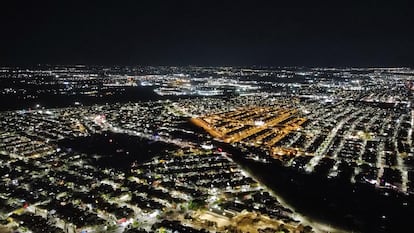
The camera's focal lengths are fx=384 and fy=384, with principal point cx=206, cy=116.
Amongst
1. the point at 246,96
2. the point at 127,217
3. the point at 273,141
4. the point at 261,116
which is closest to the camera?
the point at 127,217

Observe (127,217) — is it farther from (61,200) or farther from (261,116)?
(261,116)

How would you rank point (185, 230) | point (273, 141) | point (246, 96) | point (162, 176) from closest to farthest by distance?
point (185, 230) < point (162, 176) < point (273, 141) < point (246, 96)

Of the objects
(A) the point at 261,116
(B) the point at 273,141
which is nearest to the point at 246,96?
(A) the point at 261,116

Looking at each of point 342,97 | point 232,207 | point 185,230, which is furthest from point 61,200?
point 342,97

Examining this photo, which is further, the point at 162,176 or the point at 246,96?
the point at 246,96

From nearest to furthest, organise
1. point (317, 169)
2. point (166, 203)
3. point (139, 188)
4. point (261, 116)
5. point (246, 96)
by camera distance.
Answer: point (166, 203)
point (139, 188)
point (317, 169)
point (261, 116)
point (246, 96)

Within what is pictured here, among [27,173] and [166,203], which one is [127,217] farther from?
[27,173]
